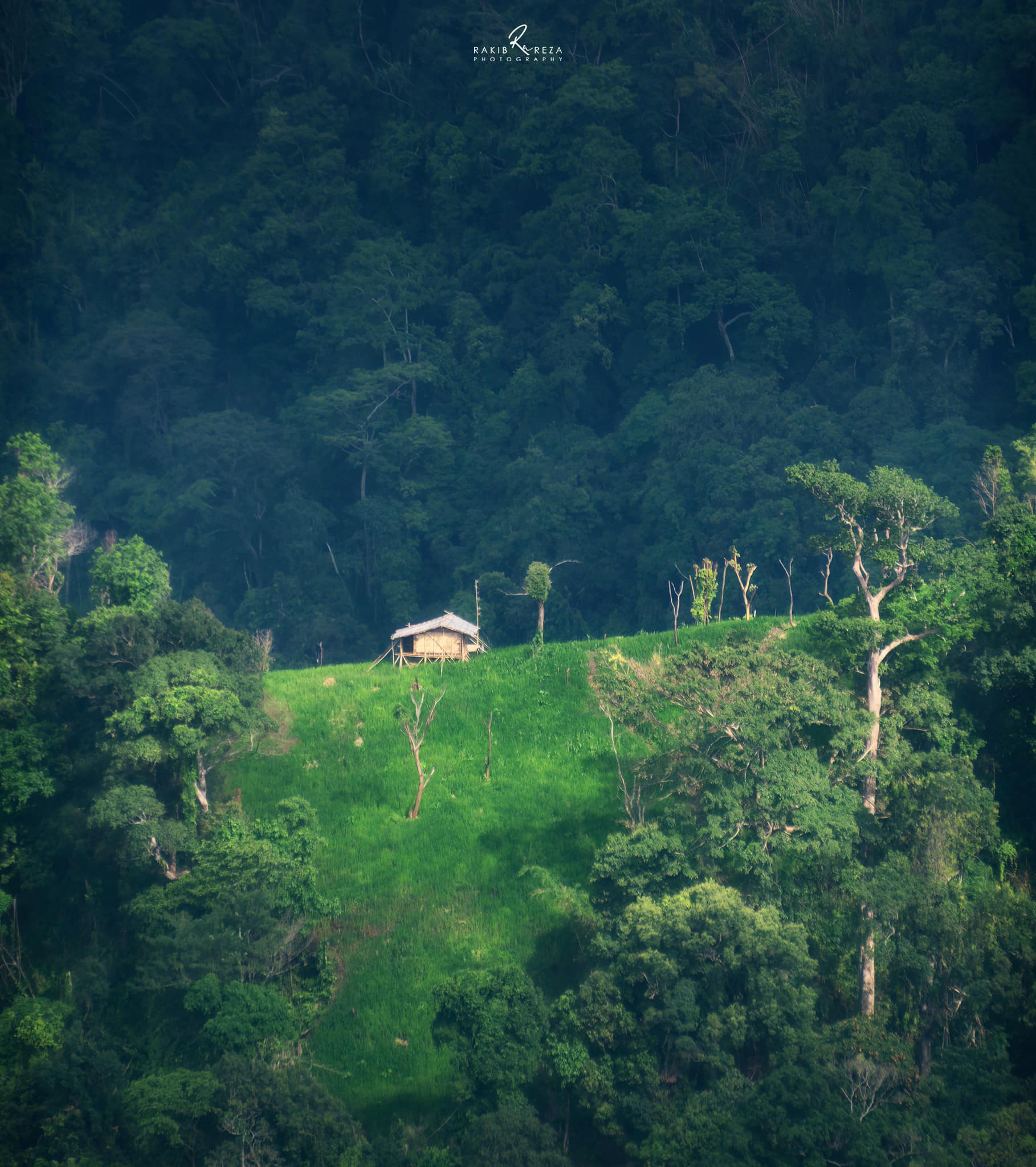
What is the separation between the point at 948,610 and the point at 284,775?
1755cm

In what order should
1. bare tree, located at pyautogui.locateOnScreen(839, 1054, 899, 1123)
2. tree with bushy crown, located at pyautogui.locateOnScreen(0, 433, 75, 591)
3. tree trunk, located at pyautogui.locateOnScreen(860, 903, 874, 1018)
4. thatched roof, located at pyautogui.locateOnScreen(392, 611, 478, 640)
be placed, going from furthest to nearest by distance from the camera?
tree with bushy crown, located at pyautogui.locateOnScreen(0, 433, 75, 591) → thatched roof, located at pyautogui.locateOnScreen(392, 611, 478, 640) → tree trunk, located at pyautogui.locateOnScreen(860, 903, 874, 1018) → bare tree, located at pyautogui.locateOnScreen(839, 1054, 899, 1123)

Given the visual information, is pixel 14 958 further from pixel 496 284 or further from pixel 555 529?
pixel 496 284

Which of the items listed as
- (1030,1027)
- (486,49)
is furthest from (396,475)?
(1030,1027)

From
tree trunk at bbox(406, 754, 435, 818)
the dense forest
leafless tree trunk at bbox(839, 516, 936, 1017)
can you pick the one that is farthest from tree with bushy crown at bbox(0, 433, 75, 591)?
leafless tree trunk at bbox(839, 516, 936, 1017)

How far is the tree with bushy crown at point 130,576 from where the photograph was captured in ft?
130

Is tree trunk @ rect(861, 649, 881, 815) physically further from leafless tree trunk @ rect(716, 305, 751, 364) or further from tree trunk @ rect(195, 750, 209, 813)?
leafless tree trunk @ rect(716, 305, 751, 364)

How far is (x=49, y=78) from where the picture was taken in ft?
255

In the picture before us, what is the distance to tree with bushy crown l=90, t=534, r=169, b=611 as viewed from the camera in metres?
39.7

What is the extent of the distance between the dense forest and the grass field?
2.08 feet

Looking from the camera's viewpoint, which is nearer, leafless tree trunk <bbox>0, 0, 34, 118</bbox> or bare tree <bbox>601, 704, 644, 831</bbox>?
bare tree <bbox>601, 704, 644, 831</bbox>

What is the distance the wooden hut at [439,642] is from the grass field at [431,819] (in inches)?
31.6

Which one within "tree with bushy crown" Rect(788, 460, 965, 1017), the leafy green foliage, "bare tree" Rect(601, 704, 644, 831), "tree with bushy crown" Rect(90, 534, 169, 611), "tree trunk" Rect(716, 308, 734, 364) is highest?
"tree trunk" Rect(716, 308, 734, 364)

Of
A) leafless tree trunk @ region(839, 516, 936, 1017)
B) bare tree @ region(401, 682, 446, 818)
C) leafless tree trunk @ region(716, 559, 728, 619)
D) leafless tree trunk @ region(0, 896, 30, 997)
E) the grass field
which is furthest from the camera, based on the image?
leafless tree trunk @ region(716, 559, 728, 619)

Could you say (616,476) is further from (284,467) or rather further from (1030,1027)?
(1030,1027)
